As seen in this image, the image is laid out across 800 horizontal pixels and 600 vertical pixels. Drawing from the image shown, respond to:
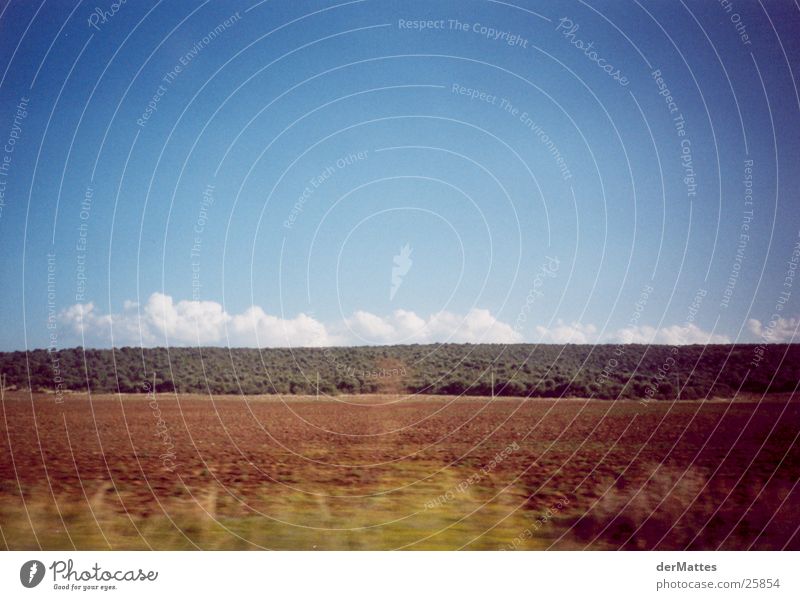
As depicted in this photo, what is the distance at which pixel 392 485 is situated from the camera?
890 cm

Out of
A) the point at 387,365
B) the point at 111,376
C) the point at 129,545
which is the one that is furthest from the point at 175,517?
the point at 111,376

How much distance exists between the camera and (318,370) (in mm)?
22844

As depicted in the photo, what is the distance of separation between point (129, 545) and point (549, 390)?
62.7 feet

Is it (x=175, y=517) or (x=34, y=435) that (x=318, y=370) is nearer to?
(x=34, y=435)
